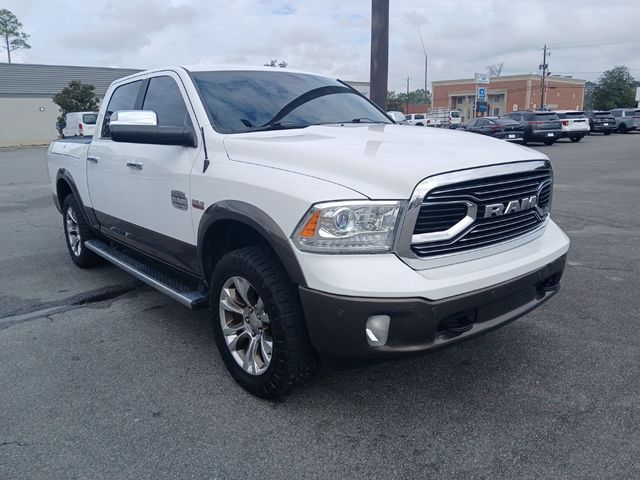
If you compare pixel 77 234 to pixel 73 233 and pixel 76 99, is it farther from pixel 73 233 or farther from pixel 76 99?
pixel 76 99

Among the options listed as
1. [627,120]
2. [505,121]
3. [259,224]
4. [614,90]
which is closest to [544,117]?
[505,121]

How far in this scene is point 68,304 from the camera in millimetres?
4984

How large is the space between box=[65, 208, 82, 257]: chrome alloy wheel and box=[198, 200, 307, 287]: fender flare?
3131 millimetres

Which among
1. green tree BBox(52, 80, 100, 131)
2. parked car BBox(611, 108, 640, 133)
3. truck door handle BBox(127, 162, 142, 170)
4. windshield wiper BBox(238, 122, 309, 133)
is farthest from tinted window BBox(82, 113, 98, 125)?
parked car BBox(611, 108, 640, 133)

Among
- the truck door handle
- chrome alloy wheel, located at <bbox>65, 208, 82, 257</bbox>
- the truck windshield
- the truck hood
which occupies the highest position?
the truck windshield

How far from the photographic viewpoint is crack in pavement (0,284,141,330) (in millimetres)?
4629

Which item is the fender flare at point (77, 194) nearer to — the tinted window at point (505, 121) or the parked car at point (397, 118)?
the parked car at point (397, 118)

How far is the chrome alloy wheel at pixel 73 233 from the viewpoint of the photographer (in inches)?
236

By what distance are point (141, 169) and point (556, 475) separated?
10.9 ft

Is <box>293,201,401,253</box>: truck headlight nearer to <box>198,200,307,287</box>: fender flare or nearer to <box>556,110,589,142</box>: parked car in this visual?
<box>198,200,307,287</box>: fender flare

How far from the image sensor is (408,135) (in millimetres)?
3619

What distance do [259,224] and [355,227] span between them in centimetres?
56

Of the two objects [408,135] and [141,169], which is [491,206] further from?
[141,169]

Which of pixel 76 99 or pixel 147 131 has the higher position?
pixel 76 99
